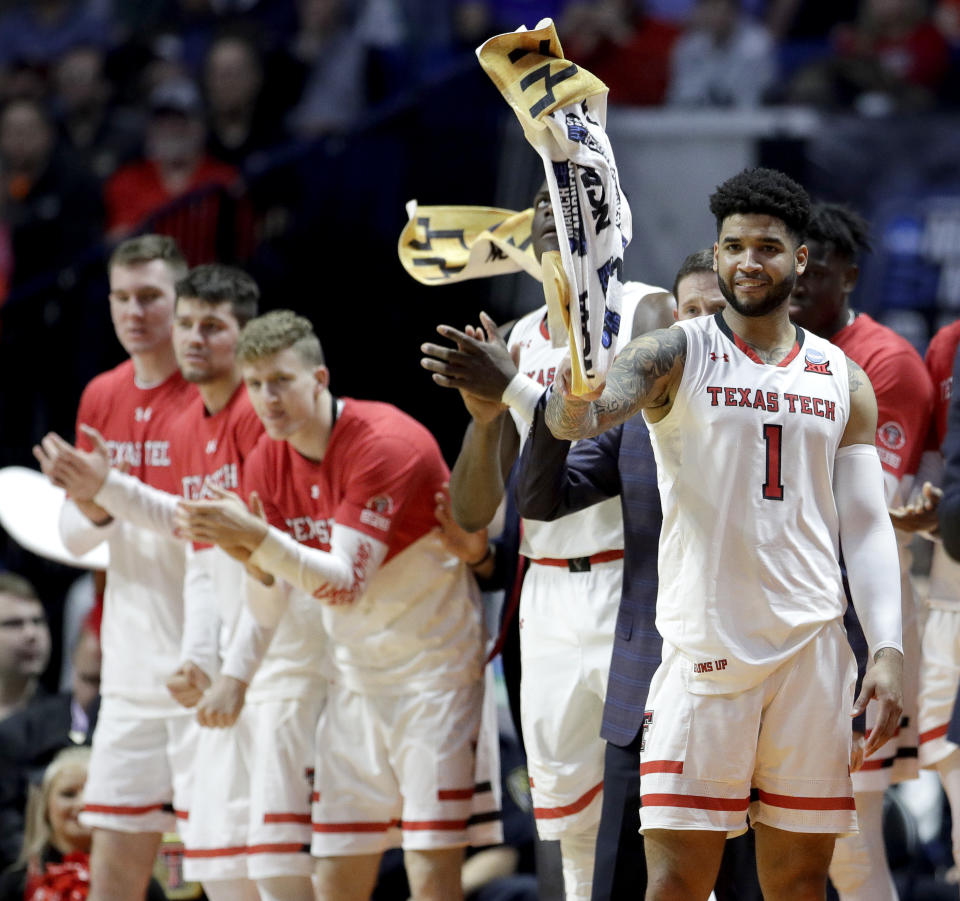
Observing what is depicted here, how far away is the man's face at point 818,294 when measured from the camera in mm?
4973

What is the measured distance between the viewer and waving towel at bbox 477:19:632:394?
355 cm

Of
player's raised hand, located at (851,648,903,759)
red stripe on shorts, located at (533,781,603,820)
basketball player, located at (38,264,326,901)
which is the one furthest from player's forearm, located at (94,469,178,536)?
player's raised hand, located at (851,648,903,759)

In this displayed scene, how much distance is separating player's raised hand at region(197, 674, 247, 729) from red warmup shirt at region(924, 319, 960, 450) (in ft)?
7.48

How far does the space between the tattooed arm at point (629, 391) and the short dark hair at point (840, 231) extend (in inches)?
51.7

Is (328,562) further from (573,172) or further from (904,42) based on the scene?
(904,42)

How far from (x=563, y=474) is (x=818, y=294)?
1.13 metres

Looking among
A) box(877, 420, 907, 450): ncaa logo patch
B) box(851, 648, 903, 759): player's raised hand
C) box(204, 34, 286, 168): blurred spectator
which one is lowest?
box(851, 648, 903, 759): player's raised hand

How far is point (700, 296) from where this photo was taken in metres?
4.48

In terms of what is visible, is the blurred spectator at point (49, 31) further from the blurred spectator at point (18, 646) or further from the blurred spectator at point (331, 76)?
the blurred spectator at point (18, 646)

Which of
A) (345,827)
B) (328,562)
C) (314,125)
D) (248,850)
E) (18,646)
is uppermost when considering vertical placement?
(314,125)

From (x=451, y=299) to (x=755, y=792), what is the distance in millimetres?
4789

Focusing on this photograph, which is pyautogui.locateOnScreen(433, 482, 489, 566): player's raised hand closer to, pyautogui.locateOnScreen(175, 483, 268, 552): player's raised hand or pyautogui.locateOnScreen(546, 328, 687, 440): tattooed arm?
pyautogui.locateOnScreen(175, 483, 268, 552): player's raised hand

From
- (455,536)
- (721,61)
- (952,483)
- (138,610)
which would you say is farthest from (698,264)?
(721,61)

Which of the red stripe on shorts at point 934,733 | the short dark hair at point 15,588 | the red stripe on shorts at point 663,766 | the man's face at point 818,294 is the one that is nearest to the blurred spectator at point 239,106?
the short dark hair at point 15,588
